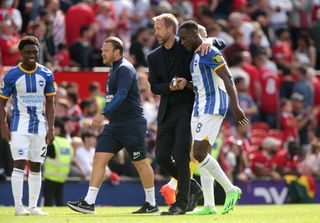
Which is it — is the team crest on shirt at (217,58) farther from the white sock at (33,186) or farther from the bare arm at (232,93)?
the white sock at (33,186)

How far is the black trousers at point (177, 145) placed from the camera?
1416cm

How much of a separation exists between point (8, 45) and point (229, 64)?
533cm

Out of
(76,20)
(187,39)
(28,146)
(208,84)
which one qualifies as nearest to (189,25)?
(187,39)

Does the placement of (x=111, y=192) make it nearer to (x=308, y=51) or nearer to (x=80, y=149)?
(x=80, y=149)

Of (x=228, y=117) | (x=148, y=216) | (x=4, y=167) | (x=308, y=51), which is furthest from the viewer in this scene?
(x=308, y=51)

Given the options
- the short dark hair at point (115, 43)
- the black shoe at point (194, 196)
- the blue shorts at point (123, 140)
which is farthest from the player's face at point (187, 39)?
the black shoe at point (194, 196)

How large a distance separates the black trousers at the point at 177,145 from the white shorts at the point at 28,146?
59.4 inches

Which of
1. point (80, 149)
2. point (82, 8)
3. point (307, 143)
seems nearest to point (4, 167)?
point (80, 149)

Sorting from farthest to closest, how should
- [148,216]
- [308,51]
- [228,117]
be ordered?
[308,51] < [228,117] < [148,216]

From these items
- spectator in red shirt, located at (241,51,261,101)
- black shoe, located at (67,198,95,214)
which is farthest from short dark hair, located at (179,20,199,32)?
spectator in red shirt, located at (241,51,261,101)

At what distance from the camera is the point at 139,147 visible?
48.7 ft

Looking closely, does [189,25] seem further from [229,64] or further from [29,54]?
[229,64]

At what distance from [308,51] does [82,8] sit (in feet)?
22.5

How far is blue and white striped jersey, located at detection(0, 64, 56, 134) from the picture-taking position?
14.4 metres
